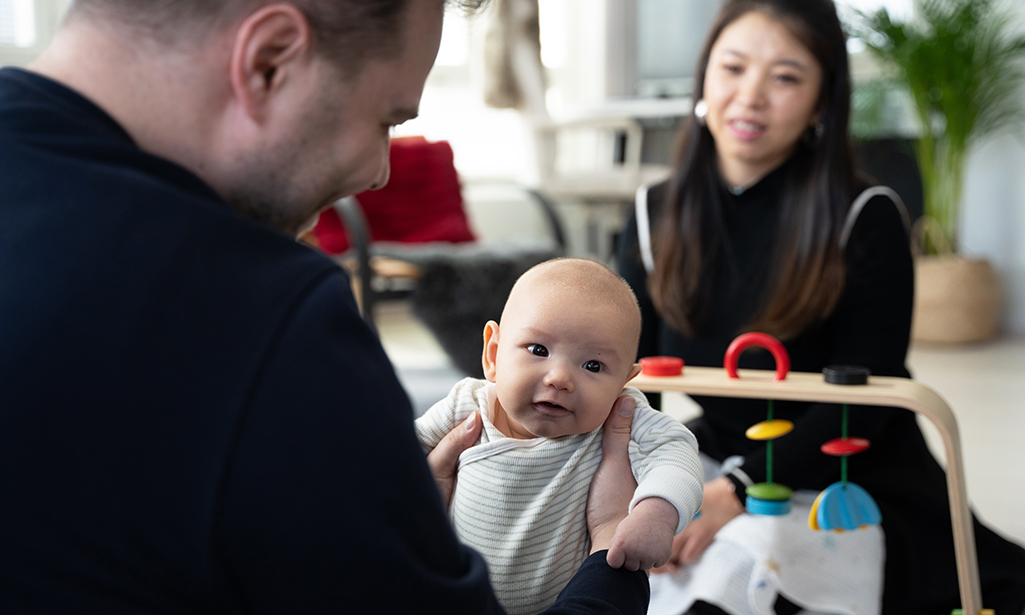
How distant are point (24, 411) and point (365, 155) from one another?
22cm

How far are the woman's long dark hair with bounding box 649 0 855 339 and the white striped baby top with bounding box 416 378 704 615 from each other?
781mm

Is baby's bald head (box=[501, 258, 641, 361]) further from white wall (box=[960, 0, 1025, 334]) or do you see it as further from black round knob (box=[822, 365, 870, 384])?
white wall (box=[960, 0, 1025, 334])

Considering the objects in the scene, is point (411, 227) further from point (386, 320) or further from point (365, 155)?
point (365, 155)

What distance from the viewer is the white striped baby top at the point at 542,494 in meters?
0.72

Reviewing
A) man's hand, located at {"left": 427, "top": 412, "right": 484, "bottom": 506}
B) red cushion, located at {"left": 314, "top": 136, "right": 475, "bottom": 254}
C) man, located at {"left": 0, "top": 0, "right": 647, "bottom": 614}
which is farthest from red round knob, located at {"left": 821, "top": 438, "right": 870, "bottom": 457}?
red cushion, located at {"left": 314, "top": 136, "right": 475, "bottom": 254}

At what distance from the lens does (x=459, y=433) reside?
0.76 metres

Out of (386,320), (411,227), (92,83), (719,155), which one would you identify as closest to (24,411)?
(92,83)

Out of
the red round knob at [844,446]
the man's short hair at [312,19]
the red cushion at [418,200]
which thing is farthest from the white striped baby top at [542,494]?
the red cushion at [418,200]

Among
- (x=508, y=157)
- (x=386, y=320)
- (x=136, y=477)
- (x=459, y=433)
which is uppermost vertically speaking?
(x=136, y=477)

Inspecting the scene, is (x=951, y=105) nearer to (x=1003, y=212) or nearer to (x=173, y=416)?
(x=1003, y=212)

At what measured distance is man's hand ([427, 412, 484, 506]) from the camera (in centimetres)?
76

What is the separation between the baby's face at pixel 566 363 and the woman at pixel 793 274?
65 centimetres

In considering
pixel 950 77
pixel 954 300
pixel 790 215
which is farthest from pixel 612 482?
pixel 950 77

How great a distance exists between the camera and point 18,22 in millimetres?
3869
